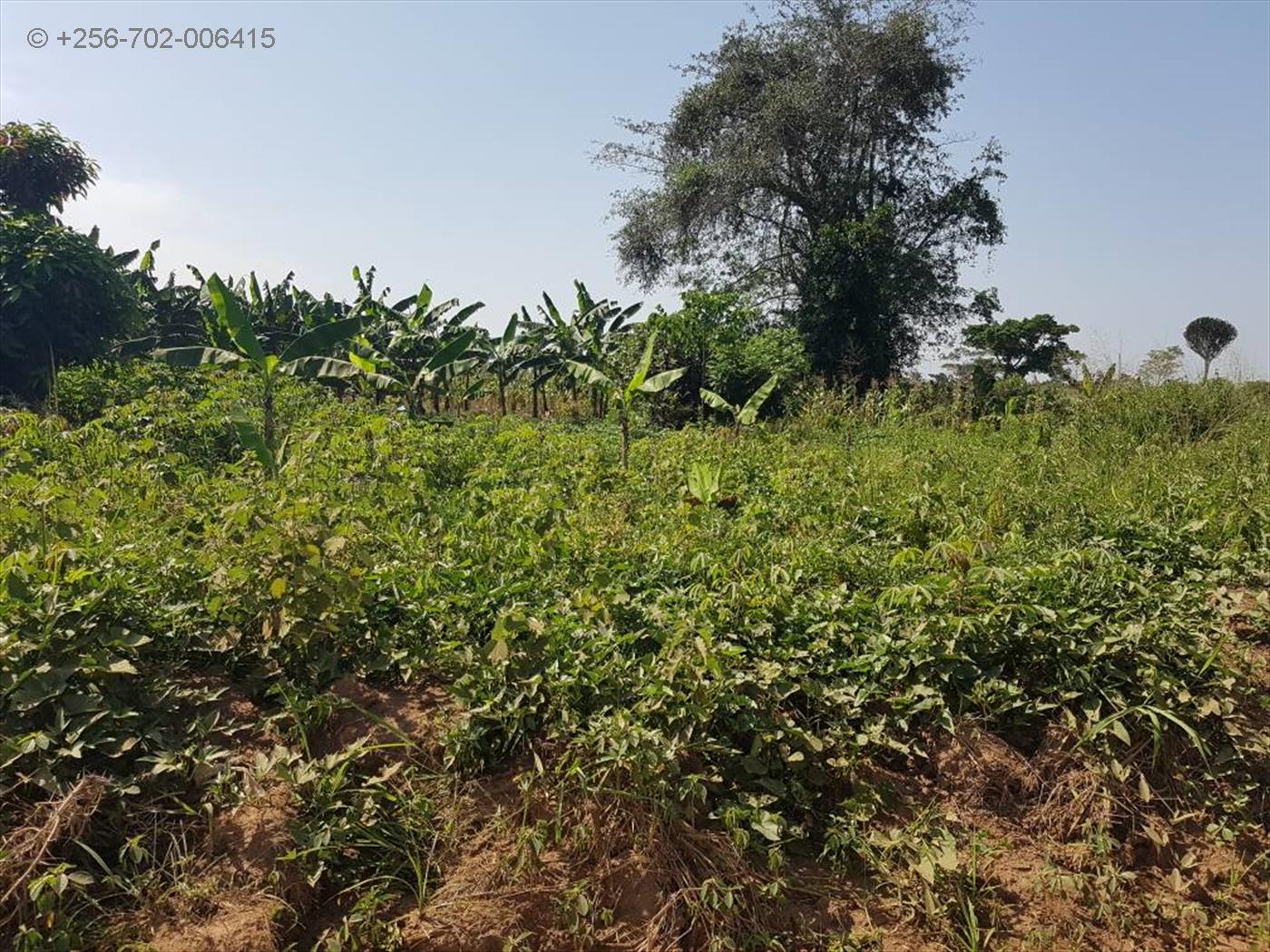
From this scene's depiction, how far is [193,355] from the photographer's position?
30.5 ft

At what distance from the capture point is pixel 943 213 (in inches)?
723

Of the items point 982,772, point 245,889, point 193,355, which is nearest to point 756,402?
point 193,355

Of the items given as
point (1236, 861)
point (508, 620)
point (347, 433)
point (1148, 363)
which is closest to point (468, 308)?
point (347, 433)

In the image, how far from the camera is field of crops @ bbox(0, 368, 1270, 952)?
8.09 ft

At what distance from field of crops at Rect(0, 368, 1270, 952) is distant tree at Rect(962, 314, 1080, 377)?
83.9ft

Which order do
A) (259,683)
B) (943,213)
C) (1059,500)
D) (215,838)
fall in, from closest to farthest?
(215,838), (259,683), (1059,500), (943,213)

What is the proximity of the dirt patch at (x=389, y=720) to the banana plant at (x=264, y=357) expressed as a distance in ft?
7.95

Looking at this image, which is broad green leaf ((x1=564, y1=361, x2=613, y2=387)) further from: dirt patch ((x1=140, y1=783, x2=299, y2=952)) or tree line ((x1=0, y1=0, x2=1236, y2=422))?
dirt patch ((x1=140, y1=783, x2=299, y2=952))

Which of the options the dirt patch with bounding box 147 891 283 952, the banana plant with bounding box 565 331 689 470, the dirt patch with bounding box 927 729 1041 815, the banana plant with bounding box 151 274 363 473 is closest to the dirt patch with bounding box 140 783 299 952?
the dirt patch with bounding box 147 891 283 952

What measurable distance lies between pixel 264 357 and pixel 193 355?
2.60 m

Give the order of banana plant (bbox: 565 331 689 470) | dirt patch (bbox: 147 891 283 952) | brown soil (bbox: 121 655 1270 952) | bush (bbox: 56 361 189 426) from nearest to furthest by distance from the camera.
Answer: dirt patch (bbox: 147 891 283 952) < brown soil (bbox: 121 655 1270 952) < banana plant (bbox: 565 331 689 470) < bush (bbox: 56 361 189 426)

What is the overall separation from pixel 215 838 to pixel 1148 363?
10862mm

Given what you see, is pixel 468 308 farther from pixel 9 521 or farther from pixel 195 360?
pixel 9 521

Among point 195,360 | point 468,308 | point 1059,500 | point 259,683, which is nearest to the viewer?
point 259,683
